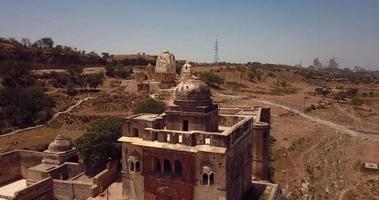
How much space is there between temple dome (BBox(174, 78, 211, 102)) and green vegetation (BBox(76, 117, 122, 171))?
356 inches

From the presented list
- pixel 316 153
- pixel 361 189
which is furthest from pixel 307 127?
pixel 361 189

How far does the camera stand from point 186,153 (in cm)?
1562

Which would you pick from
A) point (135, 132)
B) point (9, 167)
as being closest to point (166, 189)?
point (135, 132)

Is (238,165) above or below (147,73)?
below

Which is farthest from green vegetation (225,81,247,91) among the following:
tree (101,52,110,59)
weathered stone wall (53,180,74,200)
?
weathered stone wall (53,180,74,200)

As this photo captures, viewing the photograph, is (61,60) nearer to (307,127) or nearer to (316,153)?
(307,127)

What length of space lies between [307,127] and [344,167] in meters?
10.9

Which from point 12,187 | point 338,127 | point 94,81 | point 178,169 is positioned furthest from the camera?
point 94,81

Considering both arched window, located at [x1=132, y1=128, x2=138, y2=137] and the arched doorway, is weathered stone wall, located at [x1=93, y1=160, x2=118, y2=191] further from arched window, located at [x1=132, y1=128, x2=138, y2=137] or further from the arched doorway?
the arched doorway

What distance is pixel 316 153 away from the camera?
110 ft

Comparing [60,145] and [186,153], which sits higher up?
[186,153]

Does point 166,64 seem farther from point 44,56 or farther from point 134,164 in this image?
point 44,56

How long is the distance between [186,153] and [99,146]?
1055 centimetres

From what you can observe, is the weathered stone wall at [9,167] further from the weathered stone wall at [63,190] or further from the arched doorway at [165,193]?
the arched doorway at [165,193]
